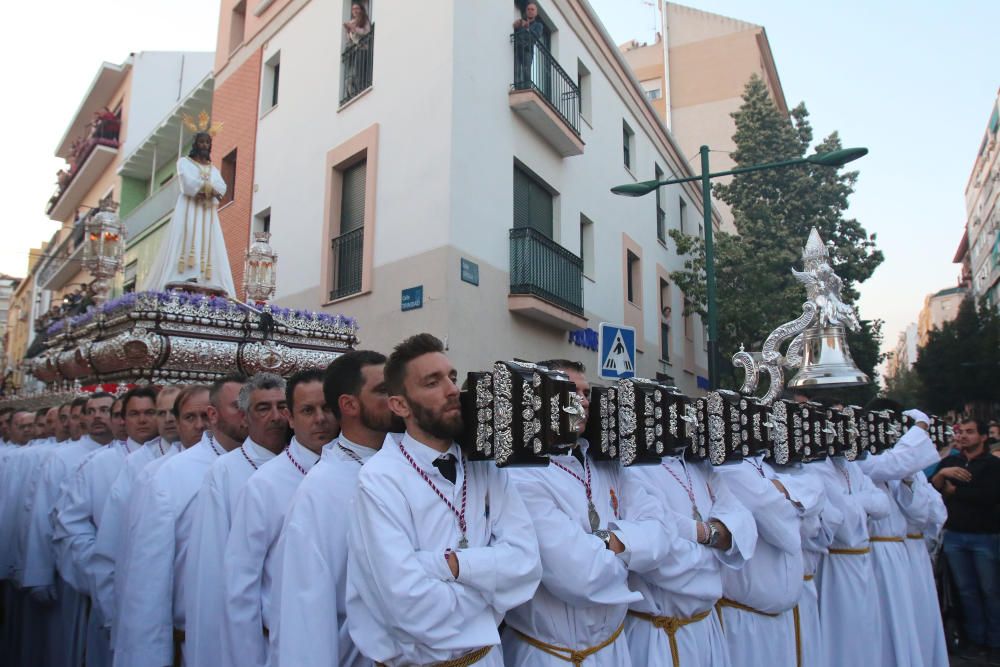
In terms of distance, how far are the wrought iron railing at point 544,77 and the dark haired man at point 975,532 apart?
7.39m

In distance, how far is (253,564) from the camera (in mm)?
2943

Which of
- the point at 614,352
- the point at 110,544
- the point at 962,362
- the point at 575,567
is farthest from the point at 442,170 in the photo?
the point at 962,362

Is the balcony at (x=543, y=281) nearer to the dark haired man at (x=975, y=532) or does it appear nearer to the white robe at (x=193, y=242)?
the white robe at (x=193, y=242)

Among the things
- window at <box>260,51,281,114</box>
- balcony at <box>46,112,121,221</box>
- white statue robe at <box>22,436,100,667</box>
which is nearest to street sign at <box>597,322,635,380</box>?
white statue robe at <box>22,436,100,667</box>

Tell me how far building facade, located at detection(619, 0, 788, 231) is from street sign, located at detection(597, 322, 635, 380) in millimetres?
17418

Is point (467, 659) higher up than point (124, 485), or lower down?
lower down

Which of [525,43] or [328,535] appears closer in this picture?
[328,535]

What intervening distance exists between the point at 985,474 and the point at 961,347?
22137mm

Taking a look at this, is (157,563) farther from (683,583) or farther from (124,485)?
(683,583)

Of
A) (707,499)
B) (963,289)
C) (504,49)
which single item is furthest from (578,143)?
(963,289)

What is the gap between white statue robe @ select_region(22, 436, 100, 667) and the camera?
5.12 metres

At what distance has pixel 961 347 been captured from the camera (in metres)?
25.2

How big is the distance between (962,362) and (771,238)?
40.4 ft

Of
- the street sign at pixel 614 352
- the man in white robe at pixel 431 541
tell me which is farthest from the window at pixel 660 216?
the man in white robe at pixel 431 541
